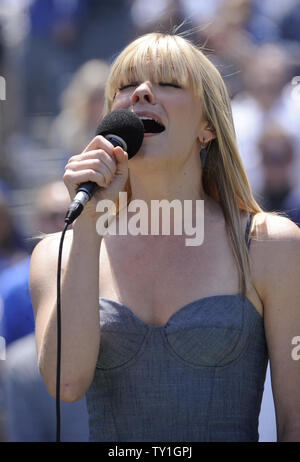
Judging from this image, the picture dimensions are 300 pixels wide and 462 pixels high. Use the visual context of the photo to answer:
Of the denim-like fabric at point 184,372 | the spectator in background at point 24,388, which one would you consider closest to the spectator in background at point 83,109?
the spectator in background at point 24,388

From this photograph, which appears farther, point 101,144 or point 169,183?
point 169,183

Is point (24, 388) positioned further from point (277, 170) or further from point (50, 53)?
point (50, 53)

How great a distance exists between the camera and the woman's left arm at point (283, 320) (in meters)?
2.05

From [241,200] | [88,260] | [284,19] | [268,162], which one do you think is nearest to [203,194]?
[241,200]

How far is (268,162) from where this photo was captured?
379 cm

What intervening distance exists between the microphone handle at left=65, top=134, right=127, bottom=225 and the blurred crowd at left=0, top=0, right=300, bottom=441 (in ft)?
2.40

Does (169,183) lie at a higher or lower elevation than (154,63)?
lower

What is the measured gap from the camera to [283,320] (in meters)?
2.07

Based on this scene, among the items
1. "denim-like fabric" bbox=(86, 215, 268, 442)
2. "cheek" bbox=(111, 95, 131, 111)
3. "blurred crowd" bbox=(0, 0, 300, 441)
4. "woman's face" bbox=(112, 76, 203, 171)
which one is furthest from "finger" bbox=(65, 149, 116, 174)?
"blurred crowd" bbox=(0, 0, 300, 441)

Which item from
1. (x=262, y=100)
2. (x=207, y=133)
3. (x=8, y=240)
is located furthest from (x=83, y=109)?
(x=207, y=133)

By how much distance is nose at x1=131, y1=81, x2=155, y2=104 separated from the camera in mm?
2109

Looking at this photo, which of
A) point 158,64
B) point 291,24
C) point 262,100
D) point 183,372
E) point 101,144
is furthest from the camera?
point 291,24

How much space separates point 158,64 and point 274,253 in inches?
25.1

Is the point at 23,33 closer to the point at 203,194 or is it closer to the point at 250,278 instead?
the point at 203,194
